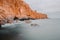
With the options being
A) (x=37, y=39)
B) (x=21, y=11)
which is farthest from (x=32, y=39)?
(x=21, y=11)

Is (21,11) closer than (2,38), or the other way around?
(2,38)

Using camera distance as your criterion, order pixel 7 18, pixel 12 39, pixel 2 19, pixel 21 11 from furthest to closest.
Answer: pixel 21 11 < pixel 7 18 < pixel 2 19 < pixel 12 39

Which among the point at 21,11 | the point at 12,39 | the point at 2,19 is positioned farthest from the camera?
the point at 21,11

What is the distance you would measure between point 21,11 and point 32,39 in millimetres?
51265

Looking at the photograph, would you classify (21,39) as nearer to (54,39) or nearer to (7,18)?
(54,39)

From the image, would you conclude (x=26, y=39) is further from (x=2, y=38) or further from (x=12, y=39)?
(x=2, y=38)

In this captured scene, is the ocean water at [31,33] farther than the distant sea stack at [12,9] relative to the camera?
No

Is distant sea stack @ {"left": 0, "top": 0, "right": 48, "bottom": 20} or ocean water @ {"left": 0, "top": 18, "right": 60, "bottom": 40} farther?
distant sea stack @ {"left": 0, "top": 0, "right": 48, "bottom": 20}

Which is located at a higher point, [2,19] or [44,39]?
[2,19]

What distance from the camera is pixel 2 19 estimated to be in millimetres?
26594

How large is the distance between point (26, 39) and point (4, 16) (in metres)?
7.19

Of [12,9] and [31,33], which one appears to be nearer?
[31,33]

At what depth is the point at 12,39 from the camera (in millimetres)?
22359

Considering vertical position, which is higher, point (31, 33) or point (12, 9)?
point (12, 9)
